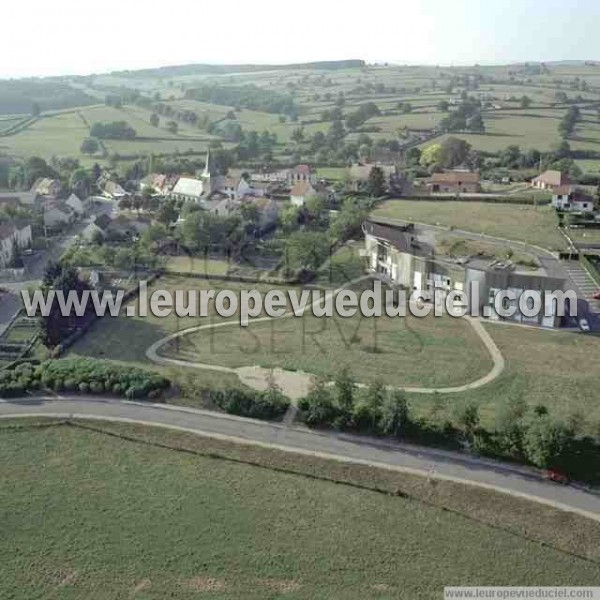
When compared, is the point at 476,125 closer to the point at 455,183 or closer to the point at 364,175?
the point at 455,183

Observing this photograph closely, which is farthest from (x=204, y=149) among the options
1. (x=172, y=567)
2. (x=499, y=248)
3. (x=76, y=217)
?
(x=172, y=567)

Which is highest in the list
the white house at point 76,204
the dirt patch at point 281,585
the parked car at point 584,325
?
the white house at point 76,204

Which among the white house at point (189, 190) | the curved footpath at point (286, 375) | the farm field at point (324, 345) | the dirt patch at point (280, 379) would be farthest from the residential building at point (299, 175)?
the dirt patch at point (280, 379)

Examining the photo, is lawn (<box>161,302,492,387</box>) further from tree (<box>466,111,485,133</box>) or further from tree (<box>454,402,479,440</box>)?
tree (<box>466,111,485,133</box>)

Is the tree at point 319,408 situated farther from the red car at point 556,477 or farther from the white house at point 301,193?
the white house at point 301,193

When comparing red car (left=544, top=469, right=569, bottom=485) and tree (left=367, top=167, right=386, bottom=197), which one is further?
tree (left=367, top=167, right=386, bottom=197)

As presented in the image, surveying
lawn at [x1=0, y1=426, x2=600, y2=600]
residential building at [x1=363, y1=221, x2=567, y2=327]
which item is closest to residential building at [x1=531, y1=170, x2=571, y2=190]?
residential building at [x1=363, y1=221, x2=567, y2=327]

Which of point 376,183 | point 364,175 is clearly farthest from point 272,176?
point 376,183
